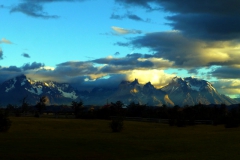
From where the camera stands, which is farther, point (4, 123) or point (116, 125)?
point (116, 125)


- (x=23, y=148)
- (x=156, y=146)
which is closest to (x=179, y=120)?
(x=156, y=146)

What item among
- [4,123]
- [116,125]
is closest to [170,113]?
[116,125]

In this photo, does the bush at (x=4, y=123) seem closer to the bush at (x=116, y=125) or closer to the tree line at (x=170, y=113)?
the bush at (x=116, y=125)

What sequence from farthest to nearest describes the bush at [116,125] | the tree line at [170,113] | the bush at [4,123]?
the tree line at [170,113], the bush at [116,125], the bush at [4,123]

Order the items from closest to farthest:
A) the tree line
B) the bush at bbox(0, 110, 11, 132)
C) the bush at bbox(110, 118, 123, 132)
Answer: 1. the bush at bbox(0, 110, 11, 132)
2. the bush at bbox(110, 118, 123, 132)
3. the tree line

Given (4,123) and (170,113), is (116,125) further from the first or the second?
(170,113)

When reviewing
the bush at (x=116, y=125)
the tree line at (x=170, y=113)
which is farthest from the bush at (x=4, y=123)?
the tree line at (x=170, y=113)

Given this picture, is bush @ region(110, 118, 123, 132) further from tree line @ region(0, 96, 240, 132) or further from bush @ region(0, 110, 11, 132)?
tree line @ region(0, 96, 240, 132)

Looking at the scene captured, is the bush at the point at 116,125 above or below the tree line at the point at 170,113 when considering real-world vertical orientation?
below

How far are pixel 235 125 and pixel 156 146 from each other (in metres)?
35.8

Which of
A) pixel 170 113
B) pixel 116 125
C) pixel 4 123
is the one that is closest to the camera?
pixel 4 123

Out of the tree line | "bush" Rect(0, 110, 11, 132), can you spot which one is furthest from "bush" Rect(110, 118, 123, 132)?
the tree line

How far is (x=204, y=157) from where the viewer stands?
25.9m

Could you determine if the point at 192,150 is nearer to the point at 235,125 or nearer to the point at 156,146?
the point at 156,146
